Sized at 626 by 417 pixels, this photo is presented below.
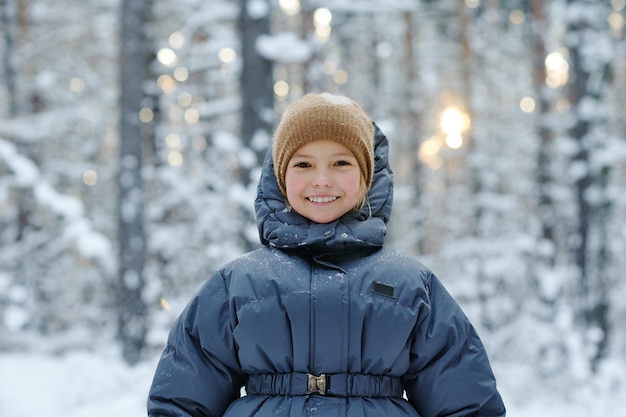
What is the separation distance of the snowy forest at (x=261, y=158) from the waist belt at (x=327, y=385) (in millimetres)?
5142

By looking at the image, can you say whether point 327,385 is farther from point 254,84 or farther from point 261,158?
point 254,84

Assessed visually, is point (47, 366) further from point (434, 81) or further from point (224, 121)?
point (434, 81)

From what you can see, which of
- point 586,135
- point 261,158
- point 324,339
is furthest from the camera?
point 586,135

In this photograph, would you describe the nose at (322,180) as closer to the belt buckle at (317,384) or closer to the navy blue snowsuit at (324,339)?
the navy blue snowsuit at (324,339)

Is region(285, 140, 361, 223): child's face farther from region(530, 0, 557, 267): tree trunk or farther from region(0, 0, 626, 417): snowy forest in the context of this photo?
region(530, 0, 557, 267): tree trunk

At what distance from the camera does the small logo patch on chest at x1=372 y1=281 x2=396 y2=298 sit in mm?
2479

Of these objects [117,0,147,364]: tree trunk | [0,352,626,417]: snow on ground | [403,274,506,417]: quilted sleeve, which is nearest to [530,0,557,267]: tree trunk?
[0,352,626,417]: snow on ground

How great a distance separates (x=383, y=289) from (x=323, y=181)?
45 centimetres

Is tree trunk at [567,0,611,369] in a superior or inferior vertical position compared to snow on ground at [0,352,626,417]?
superior

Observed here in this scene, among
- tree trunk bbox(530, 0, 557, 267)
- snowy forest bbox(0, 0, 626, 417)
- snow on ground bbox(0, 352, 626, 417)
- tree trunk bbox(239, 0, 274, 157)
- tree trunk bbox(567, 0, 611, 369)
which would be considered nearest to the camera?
tree trunk bbox(239, 0, 274, 157)

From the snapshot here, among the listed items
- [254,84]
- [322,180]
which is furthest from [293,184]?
[254,84]

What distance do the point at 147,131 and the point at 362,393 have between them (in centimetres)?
1609

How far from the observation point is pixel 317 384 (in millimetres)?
2391

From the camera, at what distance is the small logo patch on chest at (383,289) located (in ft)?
8.13
